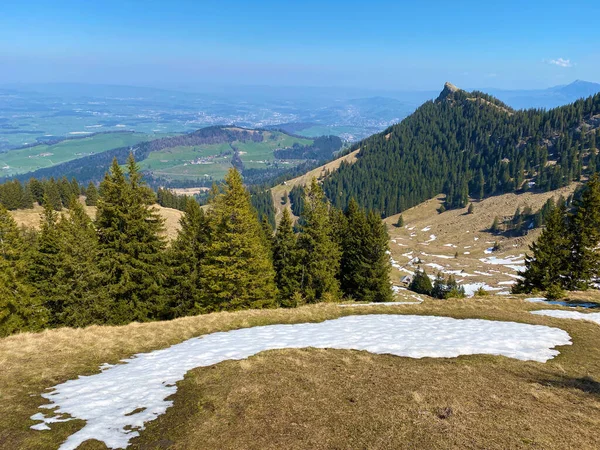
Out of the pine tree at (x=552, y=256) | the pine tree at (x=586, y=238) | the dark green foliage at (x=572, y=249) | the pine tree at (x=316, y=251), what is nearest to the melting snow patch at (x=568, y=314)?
the dark green foliage at (x=572, y=249)

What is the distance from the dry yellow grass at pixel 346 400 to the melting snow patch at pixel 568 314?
7.64 metres

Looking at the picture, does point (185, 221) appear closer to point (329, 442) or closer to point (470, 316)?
point (470, 316)

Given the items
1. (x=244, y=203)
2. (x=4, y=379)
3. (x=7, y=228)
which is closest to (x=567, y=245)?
(x=244, y=203)

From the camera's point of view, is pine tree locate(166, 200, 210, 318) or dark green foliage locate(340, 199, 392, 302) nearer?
pine tree locate(166, 200, 210, 318)

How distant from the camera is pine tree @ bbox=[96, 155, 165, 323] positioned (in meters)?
32.4

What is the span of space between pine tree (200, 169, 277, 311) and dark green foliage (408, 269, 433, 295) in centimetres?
7808

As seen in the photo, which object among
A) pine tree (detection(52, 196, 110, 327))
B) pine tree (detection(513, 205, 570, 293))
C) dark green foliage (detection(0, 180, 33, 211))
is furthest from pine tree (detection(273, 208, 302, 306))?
dark green foliage (detection(0, 180, 33, 211))

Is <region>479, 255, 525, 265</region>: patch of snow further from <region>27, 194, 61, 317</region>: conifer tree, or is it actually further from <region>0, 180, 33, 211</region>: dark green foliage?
<region>0, 180, 33, 211</region>: dark green foliage

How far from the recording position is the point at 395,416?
995 centimetres

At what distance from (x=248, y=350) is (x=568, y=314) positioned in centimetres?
2541

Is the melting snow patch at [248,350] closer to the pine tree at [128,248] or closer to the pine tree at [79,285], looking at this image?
the pine tree at [128,248]

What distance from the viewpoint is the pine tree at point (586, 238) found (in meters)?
41.6

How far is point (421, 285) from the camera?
10194cm

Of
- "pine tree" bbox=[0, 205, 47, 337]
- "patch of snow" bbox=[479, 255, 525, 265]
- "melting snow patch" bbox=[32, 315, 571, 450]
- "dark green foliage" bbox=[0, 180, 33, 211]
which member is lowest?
"patch of snow" bbox=[479, 255, 525, 265]
